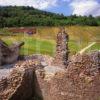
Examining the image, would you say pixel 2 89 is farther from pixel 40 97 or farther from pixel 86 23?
pixel 86 23

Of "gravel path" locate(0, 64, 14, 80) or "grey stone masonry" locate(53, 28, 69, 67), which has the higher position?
"grey stone masonry" locate(53, 28, 69, 67)

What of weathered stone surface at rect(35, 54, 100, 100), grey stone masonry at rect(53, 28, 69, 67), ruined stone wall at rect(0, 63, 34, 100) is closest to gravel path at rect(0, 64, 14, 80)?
ruined stone wall at rect(0, 63, 34, 100)

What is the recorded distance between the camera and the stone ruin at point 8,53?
25.2 m

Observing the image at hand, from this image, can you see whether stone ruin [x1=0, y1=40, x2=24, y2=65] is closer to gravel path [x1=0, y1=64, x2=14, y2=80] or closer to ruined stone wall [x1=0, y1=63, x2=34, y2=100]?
gravel path [x1=0, y1=64, x2=14, y2=80]

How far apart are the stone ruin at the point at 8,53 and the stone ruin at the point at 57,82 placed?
16.2 feet

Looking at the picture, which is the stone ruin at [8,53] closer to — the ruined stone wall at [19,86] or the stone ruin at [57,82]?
the stone ruin at [57,82]

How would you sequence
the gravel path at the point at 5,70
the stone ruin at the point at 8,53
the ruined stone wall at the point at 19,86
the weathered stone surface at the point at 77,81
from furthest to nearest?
the stone ruin at the point at 8,53, the gravel path at the point at 5,70, the ruined stone wall at the point at 19,86, the weathered stone surface at the point at 77,81

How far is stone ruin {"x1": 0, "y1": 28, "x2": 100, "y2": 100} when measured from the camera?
689 inches

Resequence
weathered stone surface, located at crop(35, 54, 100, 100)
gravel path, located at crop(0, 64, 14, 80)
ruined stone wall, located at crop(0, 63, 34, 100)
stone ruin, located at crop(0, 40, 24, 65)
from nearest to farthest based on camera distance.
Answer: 1. weathered stone surface, located at crop(35, 54, 100, 100)
2. ruined stone wall, located at crop(0, 63, 34, 100)
3. gravel path, located at crop(0, 64, 14, 80)
4. stone ruin, located at crop(0, 40, 24, 65)

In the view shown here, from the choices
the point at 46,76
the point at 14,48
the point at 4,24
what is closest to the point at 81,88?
the point at 46,76

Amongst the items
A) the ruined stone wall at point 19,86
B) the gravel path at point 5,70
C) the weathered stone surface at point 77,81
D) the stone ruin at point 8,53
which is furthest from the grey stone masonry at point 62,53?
the weathered stone surface at point 77,81

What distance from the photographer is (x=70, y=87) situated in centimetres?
1808

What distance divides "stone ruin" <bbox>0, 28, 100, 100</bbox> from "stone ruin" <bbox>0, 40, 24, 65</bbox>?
195 inches

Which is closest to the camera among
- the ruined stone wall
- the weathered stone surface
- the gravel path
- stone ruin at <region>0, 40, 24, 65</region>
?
the weathered stone surface
